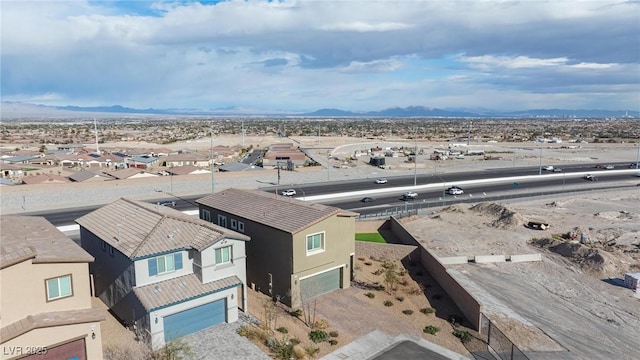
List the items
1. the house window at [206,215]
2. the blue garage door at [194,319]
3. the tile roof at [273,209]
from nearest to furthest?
the blue garage door at [194,319]
the tile roof at [273,209]
the house window at [206,215]

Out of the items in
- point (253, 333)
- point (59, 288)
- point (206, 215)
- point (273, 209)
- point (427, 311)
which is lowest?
point (427, 311)

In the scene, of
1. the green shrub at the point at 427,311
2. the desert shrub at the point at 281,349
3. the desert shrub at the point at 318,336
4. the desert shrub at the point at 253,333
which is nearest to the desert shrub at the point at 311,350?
the desert shrub at the point at 318,336

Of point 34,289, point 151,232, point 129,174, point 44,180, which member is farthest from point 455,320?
point 44,180

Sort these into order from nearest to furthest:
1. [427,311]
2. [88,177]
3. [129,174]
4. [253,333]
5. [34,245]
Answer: [34,245] < [253,333] < [427,311] < [88,177] < [129,174]

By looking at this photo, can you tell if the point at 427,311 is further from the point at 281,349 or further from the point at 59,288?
the point at 59,288

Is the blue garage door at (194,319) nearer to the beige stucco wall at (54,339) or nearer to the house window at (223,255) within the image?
the house window at (223,255)

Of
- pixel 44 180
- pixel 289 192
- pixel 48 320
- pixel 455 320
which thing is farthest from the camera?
pixel 44 180

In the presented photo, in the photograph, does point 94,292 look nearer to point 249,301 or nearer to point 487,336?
point 249,301
